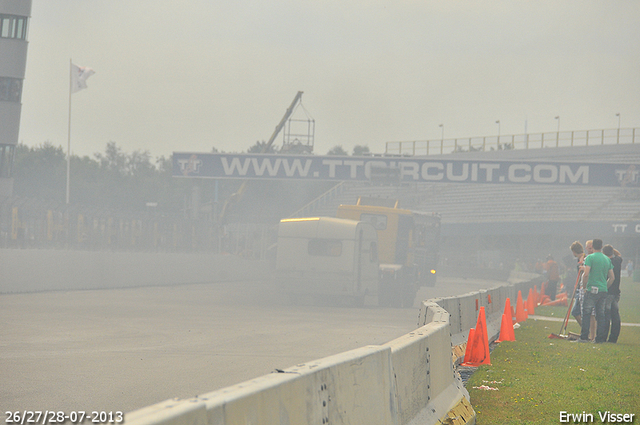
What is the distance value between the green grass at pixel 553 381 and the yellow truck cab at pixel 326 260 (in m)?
8.37

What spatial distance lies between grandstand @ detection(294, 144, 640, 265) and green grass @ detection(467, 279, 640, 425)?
153 ft

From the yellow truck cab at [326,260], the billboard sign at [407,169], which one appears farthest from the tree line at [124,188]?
the yellow truck cab at [326,260]

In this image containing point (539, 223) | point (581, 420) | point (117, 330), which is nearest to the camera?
point (581, 420)

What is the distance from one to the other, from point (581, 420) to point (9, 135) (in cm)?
3558

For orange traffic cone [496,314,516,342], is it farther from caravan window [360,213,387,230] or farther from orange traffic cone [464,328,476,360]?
caravan window [360,213,387,230]

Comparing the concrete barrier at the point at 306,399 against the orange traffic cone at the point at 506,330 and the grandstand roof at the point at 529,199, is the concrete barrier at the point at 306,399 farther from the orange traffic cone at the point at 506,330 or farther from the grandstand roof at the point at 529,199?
the grandstand roof at the point at 529,199

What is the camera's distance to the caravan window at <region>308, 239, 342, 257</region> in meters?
22.5

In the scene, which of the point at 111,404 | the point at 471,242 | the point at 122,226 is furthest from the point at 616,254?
the point at 471,242

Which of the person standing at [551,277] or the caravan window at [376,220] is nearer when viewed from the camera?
the person standing at [551,277]

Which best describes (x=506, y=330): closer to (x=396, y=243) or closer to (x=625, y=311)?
(x=625, y=311)

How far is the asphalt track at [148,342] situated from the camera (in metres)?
7.86

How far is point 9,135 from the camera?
3759 centimetres

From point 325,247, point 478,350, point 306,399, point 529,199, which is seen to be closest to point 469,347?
point 478,350

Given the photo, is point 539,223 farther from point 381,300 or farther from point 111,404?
point 111,404
